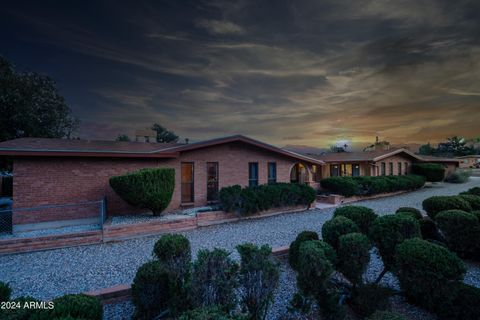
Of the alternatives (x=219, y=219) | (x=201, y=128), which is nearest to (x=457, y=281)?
(x=219, y=219)

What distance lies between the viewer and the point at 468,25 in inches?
389

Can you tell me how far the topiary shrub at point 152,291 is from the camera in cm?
318

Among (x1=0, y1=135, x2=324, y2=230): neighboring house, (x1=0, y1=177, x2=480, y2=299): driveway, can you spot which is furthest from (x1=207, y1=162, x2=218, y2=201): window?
(x1=0, y1=177, x2=480, y2=299): driveway

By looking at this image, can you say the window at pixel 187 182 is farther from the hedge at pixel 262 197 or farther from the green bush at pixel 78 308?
the green bush at pixel 78 308

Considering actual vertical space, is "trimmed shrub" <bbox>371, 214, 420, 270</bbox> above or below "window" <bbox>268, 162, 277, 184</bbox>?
below

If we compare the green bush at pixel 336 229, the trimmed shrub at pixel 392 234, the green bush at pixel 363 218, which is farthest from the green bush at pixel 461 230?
the green bush at pixel 336 229

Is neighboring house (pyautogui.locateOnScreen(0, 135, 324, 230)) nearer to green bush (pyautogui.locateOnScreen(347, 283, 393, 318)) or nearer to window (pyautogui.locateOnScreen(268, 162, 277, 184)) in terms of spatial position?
window (pyautogui.locateOnScreen(268, 162, 277, 184))

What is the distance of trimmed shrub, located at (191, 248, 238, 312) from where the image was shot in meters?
2.78

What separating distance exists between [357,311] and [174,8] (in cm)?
1319

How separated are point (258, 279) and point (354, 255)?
1.81m

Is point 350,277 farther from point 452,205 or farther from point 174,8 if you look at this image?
point 174,8

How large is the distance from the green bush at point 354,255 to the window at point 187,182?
868cm

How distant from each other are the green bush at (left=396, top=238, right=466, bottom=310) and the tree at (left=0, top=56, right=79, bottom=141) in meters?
21.4

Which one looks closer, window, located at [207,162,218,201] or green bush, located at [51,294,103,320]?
green bush, located at [51,294,103,320]
